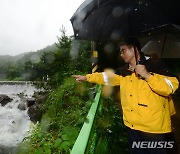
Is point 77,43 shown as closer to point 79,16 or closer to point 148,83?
point 79,16

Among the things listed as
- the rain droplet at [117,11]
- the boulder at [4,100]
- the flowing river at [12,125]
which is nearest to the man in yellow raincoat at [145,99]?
the rain droplet at [117,11]

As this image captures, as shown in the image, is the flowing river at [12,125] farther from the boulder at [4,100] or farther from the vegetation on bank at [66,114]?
the vegetation on bank at [66,114]

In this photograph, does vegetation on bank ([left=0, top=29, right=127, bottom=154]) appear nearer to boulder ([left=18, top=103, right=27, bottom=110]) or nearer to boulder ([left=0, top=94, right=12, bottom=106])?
boulder ([left=18, top=103, right=27, bottom=110])

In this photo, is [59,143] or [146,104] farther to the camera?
[59,143]

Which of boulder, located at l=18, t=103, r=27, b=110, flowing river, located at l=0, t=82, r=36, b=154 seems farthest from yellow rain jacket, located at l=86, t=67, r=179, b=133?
boulder, located at l=18, t=103, r=27, b=110

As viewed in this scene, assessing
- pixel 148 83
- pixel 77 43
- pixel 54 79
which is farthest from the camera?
pixel 77 43

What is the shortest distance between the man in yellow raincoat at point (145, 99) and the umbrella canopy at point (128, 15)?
0.27 metres

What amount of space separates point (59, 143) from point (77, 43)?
10820 mm

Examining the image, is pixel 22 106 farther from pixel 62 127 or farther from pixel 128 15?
pixel 128 15

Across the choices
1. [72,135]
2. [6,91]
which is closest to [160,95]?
[72,135]

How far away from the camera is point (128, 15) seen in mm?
2818

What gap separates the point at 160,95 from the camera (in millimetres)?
2463

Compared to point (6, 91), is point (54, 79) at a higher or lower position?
higher

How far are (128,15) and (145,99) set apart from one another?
3.10 feet
